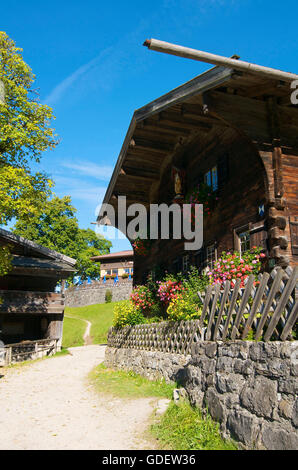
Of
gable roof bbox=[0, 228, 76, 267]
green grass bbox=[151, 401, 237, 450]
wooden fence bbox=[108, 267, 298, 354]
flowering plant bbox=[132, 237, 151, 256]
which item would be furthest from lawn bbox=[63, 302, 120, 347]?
green grass bbox=[151, 401, 237, 450]

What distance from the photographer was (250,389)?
529cm

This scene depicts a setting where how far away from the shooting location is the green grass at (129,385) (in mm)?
9594

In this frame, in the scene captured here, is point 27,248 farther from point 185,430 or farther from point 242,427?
point 242,427

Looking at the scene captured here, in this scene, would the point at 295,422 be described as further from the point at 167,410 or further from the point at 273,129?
the point at 273,129

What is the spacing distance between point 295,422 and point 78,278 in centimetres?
5474

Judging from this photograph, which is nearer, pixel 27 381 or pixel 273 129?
pixel 273 129

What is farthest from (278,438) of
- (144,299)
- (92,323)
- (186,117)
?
(92,323)

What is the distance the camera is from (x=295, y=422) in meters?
4.39

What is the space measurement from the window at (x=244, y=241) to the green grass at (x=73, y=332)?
21313mm

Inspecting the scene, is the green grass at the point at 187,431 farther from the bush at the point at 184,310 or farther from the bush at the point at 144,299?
the bush at the point at 144,299

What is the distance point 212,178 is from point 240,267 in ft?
15.1

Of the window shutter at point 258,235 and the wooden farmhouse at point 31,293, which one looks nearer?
the window shutter at point 258,235

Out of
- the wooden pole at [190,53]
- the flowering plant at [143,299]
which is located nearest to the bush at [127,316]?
the flowering plant at [143,299]
